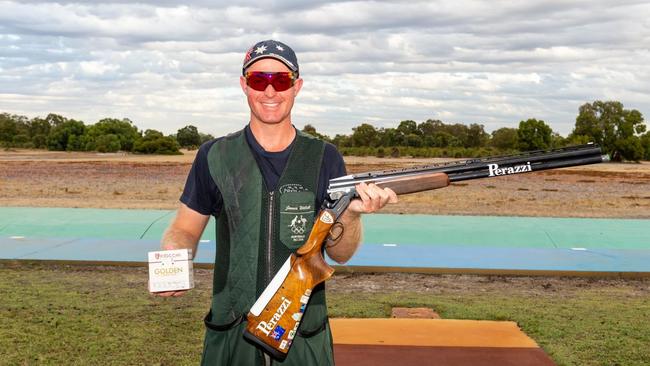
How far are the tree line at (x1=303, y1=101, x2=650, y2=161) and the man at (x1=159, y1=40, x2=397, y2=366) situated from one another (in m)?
71.6

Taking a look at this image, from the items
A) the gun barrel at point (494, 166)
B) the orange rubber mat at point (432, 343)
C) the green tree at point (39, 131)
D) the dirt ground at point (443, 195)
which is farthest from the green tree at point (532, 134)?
the gun barrel at point (494, 166)

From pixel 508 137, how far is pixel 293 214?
87.4 meters

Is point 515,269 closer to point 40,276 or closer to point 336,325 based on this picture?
point 336,325

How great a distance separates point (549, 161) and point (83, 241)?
11260mm

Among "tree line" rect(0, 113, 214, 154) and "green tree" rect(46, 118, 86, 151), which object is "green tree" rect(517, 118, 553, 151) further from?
"green tree" rect(46, 118, 86, 151)

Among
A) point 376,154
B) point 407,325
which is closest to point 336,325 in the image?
point 407,325

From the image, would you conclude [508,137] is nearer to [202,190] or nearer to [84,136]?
[84,136]

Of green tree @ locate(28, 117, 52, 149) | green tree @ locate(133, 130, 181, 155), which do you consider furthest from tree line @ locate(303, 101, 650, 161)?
green tree @ locate(28, 117, 52, 149)

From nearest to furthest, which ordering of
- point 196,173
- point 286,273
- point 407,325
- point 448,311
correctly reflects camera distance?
point 286,273, point 196,173, point 407,325, point 448,311

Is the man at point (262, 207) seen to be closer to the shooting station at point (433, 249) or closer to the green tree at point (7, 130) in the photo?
the shooting station at point (433, 249)

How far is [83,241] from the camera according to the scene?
13680 mm

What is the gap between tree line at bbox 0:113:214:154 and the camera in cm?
9100

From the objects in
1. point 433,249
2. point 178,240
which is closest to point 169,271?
point 178,240

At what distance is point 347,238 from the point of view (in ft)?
12.5
